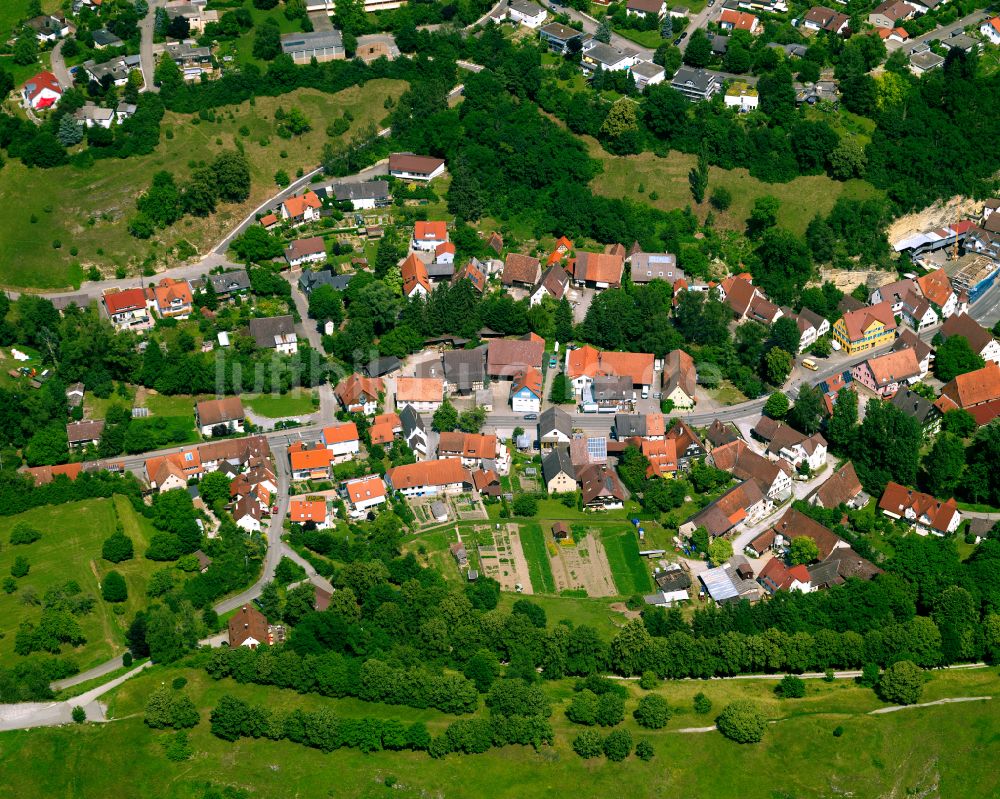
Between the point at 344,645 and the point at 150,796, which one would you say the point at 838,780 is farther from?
the point at 150,796

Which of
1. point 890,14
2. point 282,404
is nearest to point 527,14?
point 890,14

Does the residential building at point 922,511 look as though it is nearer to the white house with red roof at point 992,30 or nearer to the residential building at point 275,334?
the residential building at point 275,334

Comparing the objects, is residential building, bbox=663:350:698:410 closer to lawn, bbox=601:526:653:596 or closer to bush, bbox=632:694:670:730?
lawn, bbox=601:526:653:596

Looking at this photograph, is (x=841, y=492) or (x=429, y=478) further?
(x=429, y=478)

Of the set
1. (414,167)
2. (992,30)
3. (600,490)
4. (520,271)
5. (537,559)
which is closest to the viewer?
A: (537,559)

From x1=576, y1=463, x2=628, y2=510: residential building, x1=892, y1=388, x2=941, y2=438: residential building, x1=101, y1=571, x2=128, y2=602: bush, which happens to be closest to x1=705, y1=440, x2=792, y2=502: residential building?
x1=576, y1=463, x2=628, y2=510: residential building

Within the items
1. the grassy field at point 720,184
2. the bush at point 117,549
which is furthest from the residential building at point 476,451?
the grassy field at point 720,184

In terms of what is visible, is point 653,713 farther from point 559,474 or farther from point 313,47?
point 313,47
